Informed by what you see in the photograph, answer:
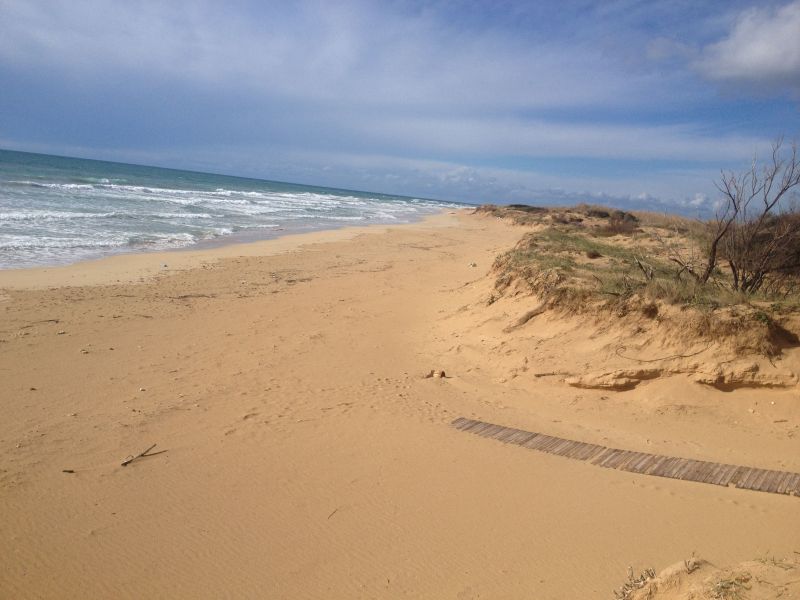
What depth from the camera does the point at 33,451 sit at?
4840 mm

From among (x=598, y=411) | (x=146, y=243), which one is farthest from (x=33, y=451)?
(x=146, y=243)

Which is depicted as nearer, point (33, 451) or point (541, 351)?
point (33, 451)

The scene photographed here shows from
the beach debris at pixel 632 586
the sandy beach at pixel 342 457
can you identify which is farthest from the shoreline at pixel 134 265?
the beach debris at pixel 632 586

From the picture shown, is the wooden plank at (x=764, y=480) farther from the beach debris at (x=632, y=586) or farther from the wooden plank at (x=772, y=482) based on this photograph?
the beach debris at (x=632, y=586)

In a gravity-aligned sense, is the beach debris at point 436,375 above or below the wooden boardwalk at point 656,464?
below

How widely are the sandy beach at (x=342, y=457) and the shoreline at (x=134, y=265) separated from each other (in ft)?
5.14

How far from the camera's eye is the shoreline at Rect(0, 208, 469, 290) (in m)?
11.4

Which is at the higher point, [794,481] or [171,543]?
[794,481]

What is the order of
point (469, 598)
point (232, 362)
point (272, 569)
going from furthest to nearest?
1. point (232, 362)
2. point (272, 569)
3. point (469, 598)

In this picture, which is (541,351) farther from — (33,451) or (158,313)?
(158,313)

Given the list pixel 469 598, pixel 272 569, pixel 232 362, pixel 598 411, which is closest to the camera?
pixel 469 598

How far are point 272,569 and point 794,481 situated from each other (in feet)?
15.2

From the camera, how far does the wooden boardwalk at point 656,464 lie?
477 centimetres

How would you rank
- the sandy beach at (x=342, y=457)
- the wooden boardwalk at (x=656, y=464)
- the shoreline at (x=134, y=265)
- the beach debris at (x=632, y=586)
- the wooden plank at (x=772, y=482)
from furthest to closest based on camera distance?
the shoreline at (x=134, y=265) < the wooden boardwalk at (x=656, y=464) < the wooden plank at (x=772, y=482) < the sandy beach at (x=342, y=457) < the beach debris at (x=632, y=586)
